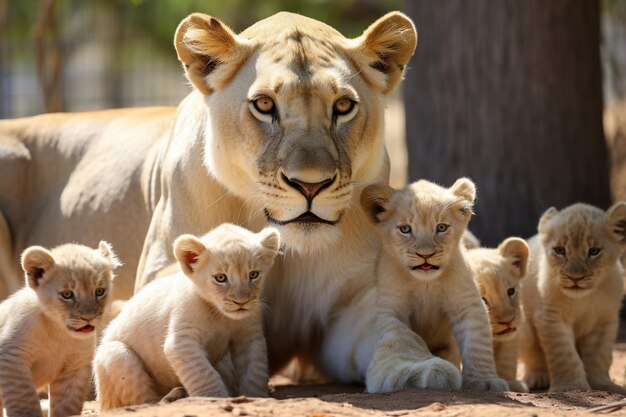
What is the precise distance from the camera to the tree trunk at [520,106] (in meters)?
7.40

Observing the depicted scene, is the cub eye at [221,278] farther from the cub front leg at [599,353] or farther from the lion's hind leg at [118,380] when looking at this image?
the cub front leg at [599,353]

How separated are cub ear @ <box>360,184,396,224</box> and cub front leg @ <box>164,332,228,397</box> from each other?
98 cm

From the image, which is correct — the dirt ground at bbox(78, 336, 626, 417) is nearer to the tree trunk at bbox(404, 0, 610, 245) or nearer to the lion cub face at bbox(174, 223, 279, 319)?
the lion cub face at bbox(174, 223, 279, 319)

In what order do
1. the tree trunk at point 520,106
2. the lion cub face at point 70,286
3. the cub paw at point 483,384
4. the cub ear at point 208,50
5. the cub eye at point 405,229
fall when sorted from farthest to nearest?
the tree trunk at point 520,106 → the cub ear at point 208,50 → the cub eye at point 405,229 → the cub paw at point 483,384 → the lion cub face at point 70,286

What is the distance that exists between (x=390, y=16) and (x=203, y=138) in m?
1.03

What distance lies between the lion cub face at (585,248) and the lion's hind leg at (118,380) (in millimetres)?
2089

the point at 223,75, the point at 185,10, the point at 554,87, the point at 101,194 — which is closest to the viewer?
the point at 223,75

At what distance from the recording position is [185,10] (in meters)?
16.5

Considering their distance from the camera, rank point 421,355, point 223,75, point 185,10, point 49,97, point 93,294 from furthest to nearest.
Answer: point 185,10 → point 49,97 → point 223,75 → point 421,355 → point 93,294

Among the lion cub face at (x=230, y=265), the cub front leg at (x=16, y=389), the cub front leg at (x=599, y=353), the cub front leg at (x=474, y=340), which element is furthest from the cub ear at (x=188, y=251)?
the cub front leg at (x=599, y=353)

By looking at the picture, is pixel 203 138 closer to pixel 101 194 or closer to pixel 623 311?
pixel 101 194

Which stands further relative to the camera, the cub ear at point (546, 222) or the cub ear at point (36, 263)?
the cub ear at point (546, 222)

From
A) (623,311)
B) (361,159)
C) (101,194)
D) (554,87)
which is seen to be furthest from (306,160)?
(623,311)

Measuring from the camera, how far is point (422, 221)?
15.6 ft
